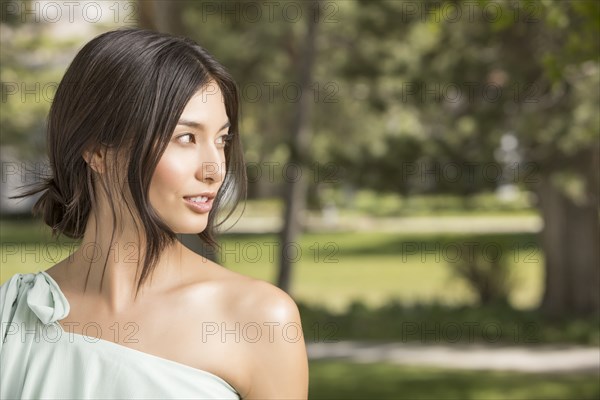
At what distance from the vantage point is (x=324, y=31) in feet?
53.1

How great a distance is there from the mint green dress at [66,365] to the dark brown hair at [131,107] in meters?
0.17

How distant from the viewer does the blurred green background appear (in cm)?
1052

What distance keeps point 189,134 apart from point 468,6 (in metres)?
11.1

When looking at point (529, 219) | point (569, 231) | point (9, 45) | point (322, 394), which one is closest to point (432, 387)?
point (322, 394)

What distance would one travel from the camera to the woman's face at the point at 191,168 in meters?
1.97

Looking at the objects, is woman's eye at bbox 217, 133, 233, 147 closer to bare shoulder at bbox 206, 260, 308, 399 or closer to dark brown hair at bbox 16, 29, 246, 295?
dark brown hair at bbox 16, 29, 246, 295

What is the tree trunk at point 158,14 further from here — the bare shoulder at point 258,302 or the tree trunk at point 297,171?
the bare shoulder at point 258,302

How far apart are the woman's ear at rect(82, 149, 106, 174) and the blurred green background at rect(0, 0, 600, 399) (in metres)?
4.65

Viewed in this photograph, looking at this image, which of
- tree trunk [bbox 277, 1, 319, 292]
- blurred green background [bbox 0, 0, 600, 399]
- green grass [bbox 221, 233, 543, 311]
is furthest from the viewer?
green grass [bbox 221, 233, 543, 311]

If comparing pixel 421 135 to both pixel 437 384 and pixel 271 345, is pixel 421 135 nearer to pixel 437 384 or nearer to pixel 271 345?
pixel 437 384

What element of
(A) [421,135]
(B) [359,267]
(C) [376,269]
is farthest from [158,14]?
(B) [359,267]

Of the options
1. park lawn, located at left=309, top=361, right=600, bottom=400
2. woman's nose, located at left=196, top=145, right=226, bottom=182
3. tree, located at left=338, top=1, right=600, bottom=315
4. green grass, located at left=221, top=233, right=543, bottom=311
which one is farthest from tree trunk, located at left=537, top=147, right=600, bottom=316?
woman's nose, located at left=196, top=145, right=226, bottom=182

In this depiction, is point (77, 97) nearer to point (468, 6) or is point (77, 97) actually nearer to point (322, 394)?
point (322, 394)

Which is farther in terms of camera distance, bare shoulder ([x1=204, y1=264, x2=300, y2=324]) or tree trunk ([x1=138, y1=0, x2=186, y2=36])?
tree trunk ([x1=138, y1=0, x2=186, y2=36])
